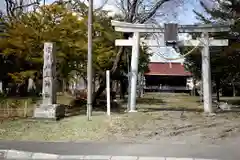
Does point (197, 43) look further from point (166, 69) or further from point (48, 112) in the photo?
point (166, 69)

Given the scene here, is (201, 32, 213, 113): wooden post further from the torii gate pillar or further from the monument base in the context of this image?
the monument base

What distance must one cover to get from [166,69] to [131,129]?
4990cm

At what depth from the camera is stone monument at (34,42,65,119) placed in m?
16.5

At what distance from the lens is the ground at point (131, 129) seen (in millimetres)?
13125

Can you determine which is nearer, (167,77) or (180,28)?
(180,28)

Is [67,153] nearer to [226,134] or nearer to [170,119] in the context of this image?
[226,134]

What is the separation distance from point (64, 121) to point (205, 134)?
558 centimetres

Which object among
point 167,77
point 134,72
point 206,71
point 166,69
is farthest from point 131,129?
point 167,77

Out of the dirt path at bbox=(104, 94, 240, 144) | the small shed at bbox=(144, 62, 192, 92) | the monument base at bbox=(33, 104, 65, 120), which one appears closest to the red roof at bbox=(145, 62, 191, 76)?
the small shed at bbox=(144, 62, 192, 92)

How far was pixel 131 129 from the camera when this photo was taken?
14367 mm

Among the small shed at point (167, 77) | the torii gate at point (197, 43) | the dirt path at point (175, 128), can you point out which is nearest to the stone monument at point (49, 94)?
the dirt path at point (175, 128)

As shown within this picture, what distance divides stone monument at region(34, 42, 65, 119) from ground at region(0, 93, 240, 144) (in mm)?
501

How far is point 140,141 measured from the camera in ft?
41.5

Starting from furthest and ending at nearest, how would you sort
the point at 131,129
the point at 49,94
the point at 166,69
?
the point at 166,69 < the point at 49,94 < the point at 131,129
